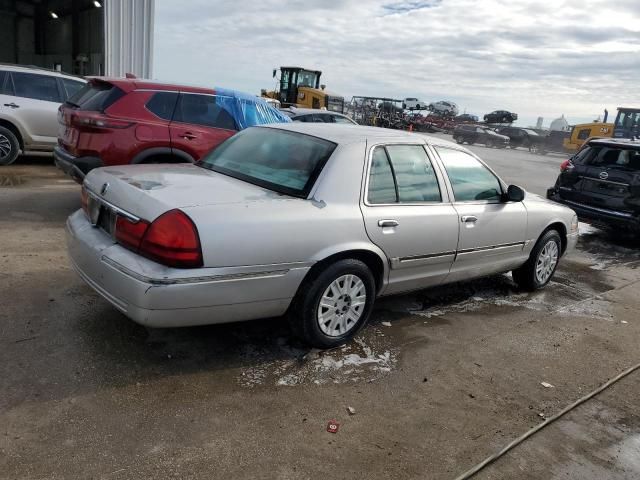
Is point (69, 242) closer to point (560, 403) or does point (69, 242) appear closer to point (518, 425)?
point (518, 425)

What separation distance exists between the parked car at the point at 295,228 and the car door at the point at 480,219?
1cm

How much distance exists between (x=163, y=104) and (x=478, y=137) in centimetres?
3198

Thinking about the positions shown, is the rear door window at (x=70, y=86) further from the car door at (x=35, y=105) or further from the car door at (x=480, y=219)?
the car door at (x=480, y=219)

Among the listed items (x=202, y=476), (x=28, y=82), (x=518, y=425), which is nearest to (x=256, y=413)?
(x=202, y=476)

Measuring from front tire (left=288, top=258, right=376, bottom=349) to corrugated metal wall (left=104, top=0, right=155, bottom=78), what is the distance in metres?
13.4

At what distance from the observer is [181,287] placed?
9.75ft

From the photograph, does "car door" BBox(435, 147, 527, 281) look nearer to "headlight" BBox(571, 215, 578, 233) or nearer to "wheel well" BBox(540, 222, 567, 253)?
"wheel well" BBox(540, 222, 567, 253)

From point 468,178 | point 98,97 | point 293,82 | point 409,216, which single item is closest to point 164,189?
point 409,216

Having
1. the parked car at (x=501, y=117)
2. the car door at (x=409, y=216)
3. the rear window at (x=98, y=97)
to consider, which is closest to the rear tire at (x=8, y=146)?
the rear window at (x=98, y=97)

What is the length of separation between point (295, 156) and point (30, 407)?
2.28 metres

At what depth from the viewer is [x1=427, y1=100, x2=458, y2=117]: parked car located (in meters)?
47.8

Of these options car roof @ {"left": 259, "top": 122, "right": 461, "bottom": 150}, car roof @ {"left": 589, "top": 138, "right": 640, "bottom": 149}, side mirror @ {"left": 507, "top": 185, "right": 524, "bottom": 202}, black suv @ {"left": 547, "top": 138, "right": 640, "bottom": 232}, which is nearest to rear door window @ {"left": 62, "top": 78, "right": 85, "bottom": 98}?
car roof @ {"left": 259, "top": 122, "right": 461, "bottom": 150}

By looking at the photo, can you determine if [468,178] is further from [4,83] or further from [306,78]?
[306,78]

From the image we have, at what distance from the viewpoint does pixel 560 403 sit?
11.3 feet
